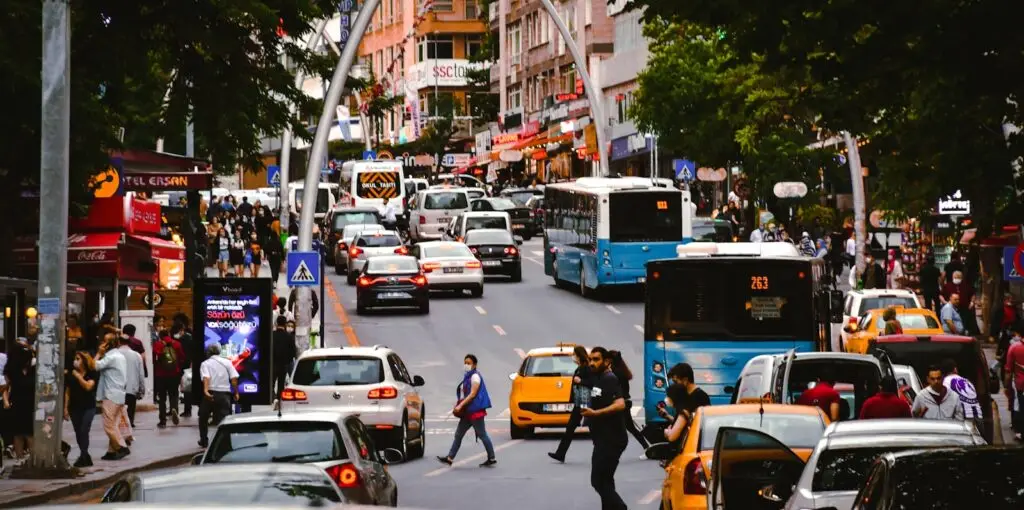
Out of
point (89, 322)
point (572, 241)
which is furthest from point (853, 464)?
point (572, 241)

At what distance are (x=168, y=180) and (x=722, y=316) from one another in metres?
13.3

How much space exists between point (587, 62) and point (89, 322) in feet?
209

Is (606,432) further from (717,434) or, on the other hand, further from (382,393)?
(382,393)

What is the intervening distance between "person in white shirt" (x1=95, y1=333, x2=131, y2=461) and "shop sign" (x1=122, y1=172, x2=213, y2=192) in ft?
39.3

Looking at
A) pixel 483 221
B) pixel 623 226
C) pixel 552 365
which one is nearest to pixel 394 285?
pixel 623 226

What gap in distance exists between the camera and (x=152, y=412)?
3644 centimetres

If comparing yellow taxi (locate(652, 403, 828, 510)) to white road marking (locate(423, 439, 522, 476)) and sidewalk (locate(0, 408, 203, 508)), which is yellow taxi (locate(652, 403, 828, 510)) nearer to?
sidewalk (locate(0, 408, 203, 508))

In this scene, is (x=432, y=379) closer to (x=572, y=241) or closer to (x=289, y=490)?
(x=572, y=241)

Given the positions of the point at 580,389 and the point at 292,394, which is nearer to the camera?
the point at 580,389

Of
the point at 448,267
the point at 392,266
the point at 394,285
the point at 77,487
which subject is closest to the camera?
the point at 77,487

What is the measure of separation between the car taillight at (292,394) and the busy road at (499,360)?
Answer: 5.28 ft

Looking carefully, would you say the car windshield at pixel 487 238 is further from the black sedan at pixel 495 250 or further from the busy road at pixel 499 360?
the busy road at pixel 499 360

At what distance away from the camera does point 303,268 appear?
36.0 m

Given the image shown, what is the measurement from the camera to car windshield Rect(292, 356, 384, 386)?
27.5 metres
